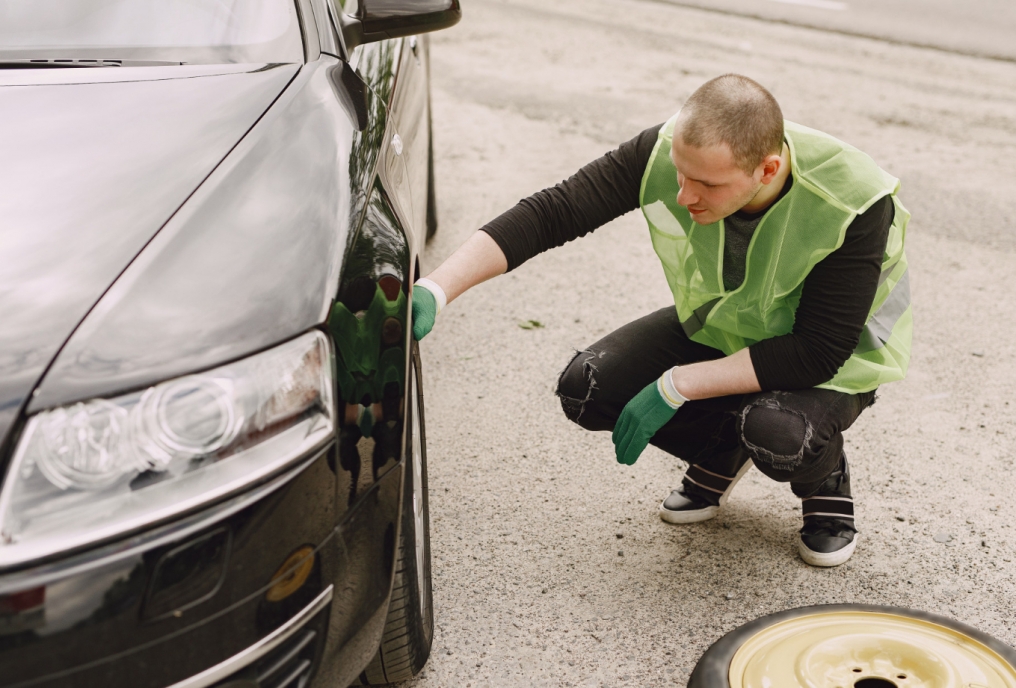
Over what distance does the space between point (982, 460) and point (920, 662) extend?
1.24m

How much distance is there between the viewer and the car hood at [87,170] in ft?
4.34

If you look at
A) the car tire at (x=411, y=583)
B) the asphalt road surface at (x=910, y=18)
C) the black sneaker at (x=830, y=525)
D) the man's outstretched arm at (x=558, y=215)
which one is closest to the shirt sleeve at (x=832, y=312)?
the black sneaker at (x=830, y=525)

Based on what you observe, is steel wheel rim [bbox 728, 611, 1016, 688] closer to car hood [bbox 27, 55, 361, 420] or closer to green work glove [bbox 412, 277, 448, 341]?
green work glove [bbox 412, 277, 448, 341]

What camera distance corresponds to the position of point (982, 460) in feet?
9.41

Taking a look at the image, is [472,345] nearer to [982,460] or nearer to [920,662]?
[982,460]

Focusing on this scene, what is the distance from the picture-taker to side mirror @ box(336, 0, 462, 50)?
228 cm

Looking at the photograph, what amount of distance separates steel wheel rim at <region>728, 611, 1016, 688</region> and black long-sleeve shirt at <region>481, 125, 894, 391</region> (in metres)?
0.53

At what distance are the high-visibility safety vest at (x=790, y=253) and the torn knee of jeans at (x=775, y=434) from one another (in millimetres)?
144

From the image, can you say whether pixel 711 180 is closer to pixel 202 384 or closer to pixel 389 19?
pixel 389 19

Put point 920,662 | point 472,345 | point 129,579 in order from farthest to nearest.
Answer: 1. point 472,345
2. point 920,662
3. point 129,579

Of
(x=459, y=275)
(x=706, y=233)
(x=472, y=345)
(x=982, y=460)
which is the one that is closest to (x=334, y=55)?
(x=459, y=275)

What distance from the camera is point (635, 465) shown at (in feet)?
9.25

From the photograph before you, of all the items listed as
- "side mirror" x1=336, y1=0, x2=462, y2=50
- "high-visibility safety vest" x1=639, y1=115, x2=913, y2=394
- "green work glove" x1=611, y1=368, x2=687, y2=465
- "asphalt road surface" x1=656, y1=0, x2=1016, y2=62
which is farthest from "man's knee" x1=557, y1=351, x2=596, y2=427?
"asphalt road surface" x1=656, y1=0, x2=1016, y2=62

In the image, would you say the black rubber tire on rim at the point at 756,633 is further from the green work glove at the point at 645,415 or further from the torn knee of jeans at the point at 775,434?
the green work glove at the point at 645,415
